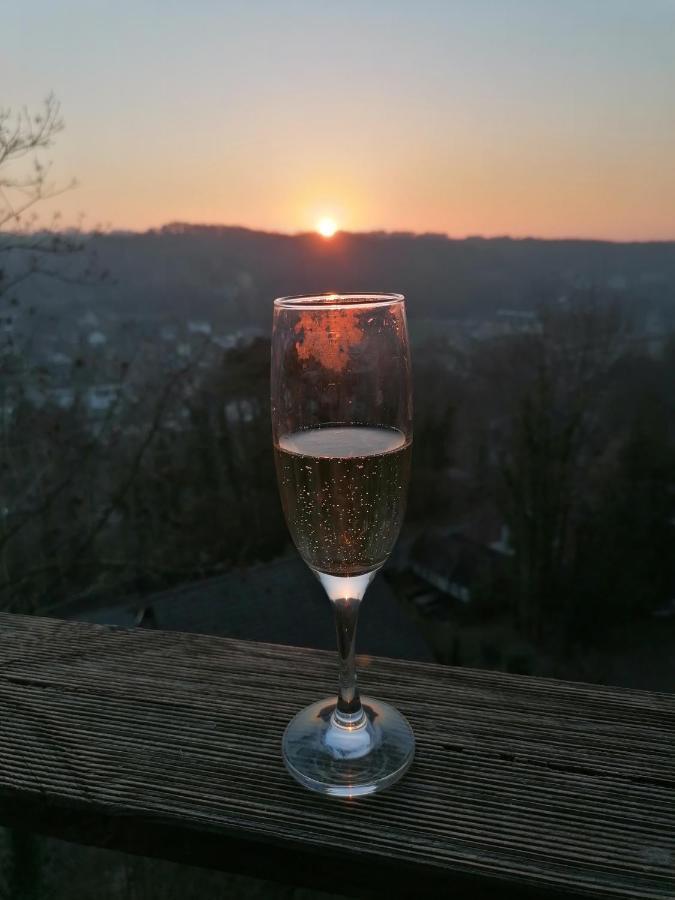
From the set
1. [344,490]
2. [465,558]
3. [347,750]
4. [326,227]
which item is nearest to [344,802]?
[347,750]

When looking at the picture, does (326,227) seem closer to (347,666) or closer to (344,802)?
(347,666)

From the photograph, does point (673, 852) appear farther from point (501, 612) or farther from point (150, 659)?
point (501, 612)

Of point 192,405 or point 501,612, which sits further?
point 501,612

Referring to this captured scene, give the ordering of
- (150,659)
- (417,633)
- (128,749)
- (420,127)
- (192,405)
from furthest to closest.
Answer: (417,633) → (420,127) → (192,405) → (150,659) → (128,749)

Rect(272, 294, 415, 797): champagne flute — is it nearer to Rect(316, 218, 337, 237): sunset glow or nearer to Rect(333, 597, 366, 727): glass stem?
Rect(333, 597, 366, 727): glass stem

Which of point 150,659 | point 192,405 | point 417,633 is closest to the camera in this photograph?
point 150,659

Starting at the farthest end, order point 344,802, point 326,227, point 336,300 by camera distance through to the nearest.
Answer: point 326,227 < point 336,300 < point 344,802

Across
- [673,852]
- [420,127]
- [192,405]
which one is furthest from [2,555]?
[420,127]
